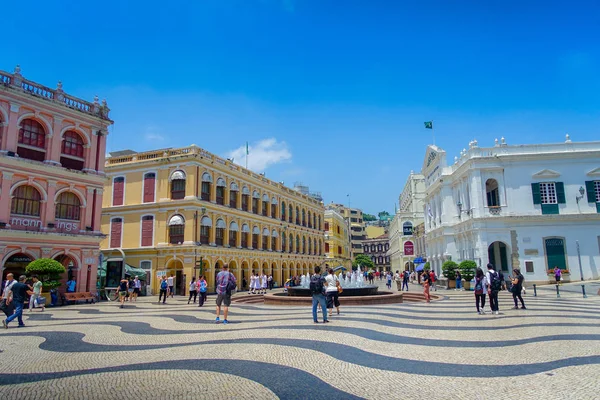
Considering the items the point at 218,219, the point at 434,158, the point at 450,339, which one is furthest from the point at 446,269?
the point at 450,339

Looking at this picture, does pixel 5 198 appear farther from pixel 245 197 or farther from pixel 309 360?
pixel 245 197

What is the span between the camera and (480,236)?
104ft

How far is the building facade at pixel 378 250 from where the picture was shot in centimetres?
12056

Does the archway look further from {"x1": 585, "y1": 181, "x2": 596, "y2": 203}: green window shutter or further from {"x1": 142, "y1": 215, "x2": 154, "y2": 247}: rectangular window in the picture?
{"x1": 142, "y1": 215, "x2": 154, "y2": 247}: rectangular window

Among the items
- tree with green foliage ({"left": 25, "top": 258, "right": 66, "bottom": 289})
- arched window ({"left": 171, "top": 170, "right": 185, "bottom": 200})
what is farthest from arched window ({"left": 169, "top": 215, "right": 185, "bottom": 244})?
tree with green foliage ({"left": 25, "top": 258, "right": 66, "bottom": 289})

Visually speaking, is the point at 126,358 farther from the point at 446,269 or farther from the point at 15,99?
the point at 446,269

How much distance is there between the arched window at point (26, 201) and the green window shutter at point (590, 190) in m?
37.7

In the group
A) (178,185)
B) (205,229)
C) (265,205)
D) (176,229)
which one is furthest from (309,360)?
(265,205)

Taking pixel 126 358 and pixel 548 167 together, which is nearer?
pixel 126 358

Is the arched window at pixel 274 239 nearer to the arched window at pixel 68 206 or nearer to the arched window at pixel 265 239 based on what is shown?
the arched window at pixel 265 239

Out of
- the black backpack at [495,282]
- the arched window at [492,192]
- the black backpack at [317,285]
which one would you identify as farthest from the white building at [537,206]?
the black backpack at [317,285]

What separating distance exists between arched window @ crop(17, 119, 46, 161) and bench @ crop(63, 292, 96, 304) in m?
8.28

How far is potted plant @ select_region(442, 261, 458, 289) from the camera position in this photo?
103ft

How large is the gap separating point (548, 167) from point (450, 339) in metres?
27.9
